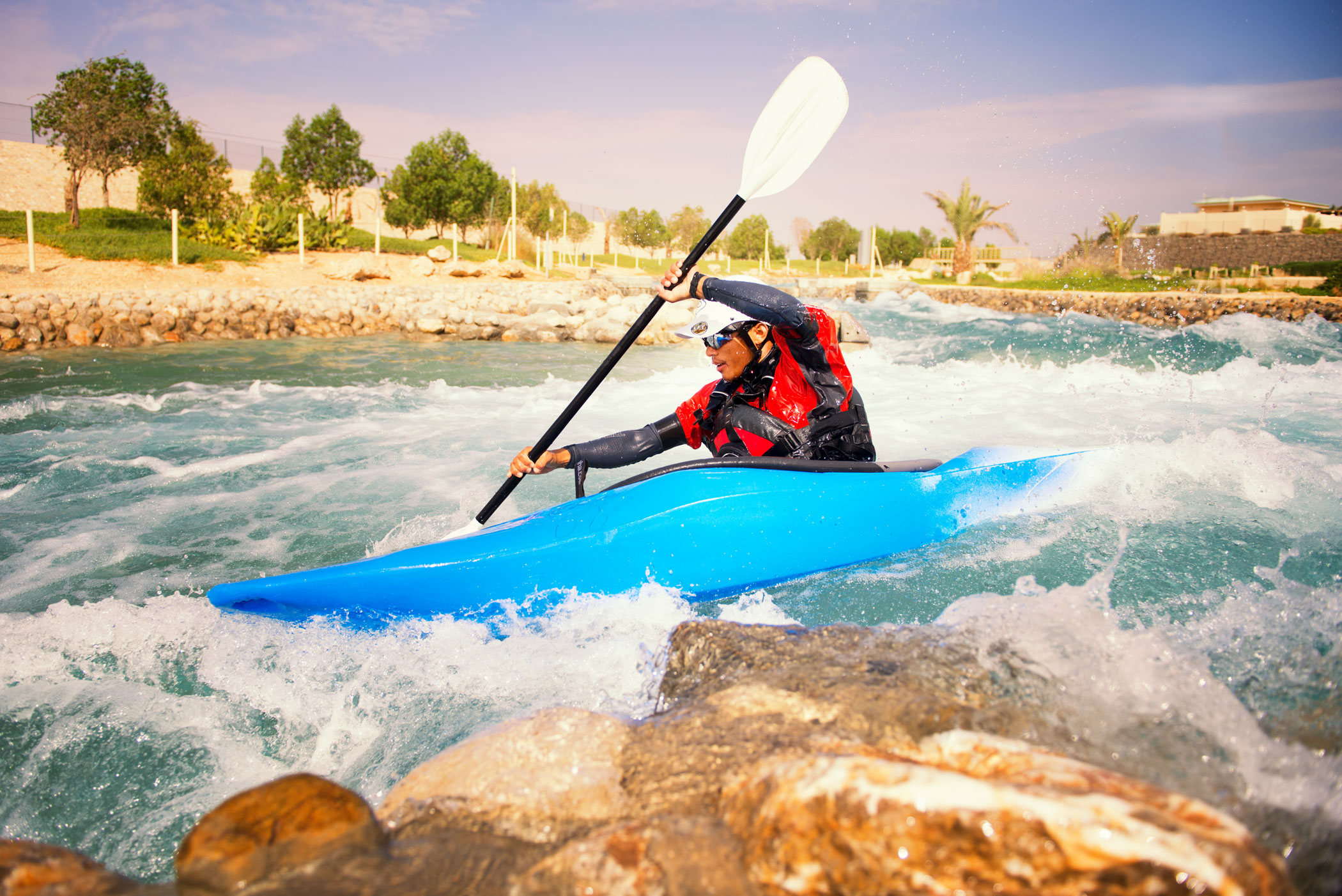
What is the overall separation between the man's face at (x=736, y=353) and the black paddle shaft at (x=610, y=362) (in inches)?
11.4

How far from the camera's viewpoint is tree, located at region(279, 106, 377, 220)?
22.7 meters

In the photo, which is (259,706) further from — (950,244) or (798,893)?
(950,244)

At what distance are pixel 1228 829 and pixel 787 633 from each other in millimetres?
1021

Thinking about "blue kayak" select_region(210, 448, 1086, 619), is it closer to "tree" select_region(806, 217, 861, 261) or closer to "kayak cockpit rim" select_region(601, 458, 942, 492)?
"kayak cockpit rim" select_region(601, 458, 942, 492)

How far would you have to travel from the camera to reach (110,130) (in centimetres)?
1638

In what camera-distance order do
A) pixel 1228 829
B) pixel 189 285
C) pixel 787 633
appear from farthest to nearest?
1. pixel 189 285
2. pixel 787 633
3. pixel 1228 829

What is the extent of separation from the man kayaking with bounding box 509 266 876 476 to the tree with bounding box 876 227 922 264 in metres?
40.9

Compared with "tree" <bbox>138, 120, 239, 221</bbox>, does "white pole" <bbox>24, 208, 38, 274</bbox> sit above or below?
below

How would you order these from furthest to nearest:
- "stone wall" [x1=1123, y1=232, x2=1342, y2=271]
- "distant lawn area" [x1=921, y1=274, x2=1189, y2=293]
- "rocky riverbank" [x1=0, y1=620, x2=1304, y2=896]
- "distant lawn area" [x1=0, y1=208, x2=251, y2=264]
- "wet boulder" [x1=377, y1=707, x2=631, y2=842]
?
"stone wall" [x1=1123, y1=232, x2=1342, y2=271] < "distant lawn area" [x1=921, y1=274, x2=1189, y2=293] < "distant lawn area" [x1=0, y1=208, x2=251, y2=264] < "wet boulder" [x1=377, y1=707, x2=631, y2=842] < "rocky riverbank" [x1=0, y1=620, x2=1304, y2=896]

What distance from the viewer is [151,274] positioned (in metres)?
12.0

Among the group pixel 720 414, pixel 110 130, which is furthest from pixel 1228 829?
pixel 110 130

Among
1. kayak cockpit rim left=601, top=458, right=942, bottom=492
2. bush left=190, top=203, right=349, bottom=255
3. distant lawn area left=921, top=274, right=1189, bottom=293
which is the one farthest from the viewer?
distant lawn area left=921, top=274, right=1189, bottom=293

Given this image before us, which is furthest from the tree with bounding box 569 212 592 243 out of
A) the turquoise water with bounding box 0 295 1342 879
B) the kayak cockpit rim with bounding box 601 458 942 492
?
the kayak cockpit rim with bounding box 601 458 942 492

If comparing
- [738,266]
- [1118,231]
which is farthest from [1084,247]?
[738,266]
